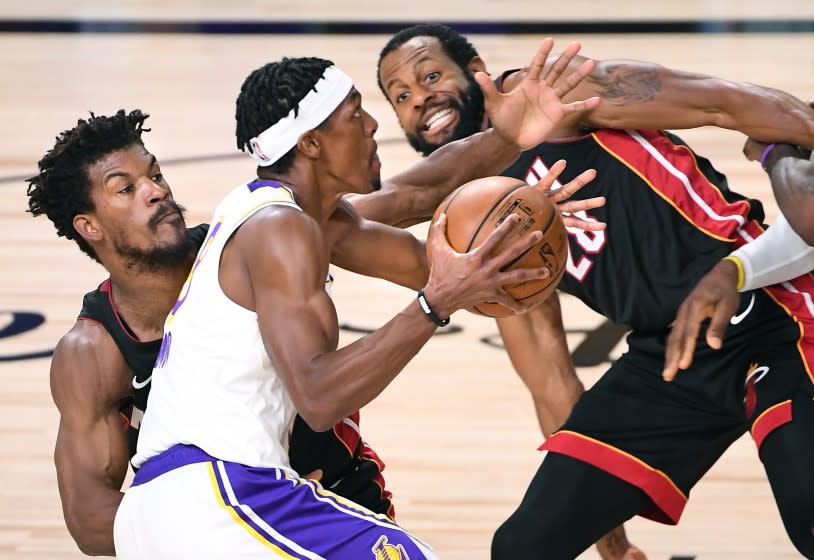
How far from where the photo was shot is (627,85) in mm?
3822

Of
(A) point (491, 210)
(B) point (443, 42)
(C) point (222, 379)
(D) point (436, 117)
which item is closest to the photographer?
(C) point (222, 379)

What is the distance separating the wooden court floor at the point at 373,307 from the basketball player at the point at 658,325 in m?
0.75

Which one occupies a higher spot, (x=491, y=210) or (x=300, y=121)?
(x=300, y=121)

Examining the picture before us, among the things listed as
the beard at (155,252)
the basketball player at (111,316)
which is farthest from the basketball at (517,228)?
the beard at (155,252)

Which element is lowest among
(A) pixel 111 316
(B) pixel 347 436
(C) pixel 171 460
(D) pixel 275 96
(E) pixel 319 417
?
(B) pixel 347 436

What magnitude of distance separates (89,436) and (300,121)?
1009mm

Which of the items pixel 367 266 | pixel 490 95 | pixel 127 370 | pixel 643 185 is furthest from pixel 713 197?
pixel 127 370

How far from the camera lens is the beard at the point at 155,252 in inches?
145

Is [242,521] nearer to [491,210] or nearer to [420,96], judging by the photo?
[491,210]

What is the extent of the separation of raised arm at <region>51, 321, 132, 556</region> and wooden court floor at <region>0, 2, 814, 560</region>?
981mm

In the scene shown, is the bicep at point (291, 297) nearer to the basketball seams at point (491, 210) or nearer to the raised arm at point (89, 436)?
the basketball seams at point (491, 210)

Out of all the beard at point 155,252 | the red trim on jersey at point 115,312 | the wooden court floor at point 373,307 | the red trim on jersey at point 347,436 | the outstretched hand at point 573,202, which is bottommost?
the wooden court floor at point 373,307

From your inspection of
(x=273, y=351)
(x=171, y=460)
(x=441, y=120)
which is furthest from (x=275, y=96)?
(x=441, y=120)

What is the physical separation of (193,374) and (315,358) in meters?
0.37
